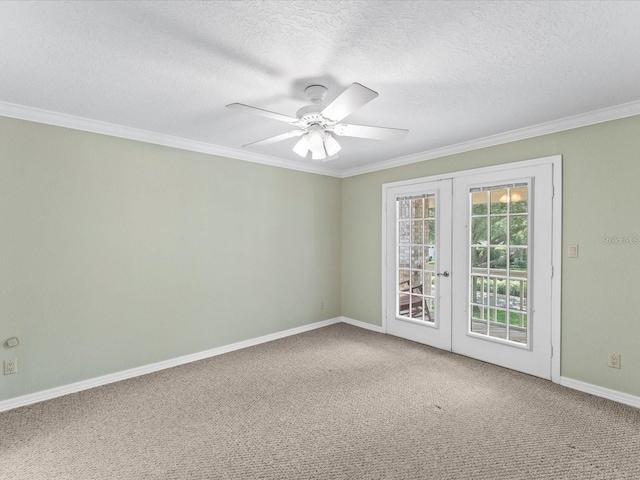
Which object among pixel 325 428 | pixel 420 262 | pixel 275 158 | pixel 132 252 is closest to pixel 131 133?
pixel 132 252

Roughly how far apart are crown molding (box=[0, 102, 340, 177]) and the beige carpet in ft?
7.56

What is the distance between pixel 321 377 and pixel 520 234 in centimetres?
239

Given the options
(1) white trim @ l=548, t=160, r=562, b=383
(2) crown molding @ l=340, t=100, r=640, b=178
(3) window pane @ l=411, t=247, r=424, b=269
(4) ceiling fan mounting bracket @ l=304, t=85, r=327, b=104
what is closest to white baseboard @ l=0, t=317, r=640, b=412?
(1) white trim @ l=548, t=160, r=562, b=383

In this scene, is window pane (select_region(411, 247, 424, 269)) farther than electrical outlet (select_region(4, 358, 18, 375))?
Yes

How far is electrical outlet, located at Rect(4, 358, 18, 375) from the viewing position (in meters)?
2.71

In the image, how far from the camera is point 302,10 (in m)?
1.57

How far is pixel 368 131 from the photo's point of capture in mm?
2475

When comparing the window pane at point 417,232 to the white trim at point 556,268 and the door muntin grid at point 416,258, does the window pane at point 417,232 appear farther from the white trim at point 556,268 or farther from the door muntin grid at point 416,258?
the white trim at point 556,268

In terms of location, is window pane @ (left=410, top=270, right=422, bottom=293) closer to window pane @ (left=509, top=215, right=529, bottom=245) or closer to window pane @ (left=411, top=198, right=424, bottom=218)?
window pane @ (left=411, top=198, right=424, bottom=218)

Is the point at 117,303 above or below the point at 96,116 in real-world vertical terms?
below

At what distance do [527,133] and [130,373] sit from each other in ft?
14.6

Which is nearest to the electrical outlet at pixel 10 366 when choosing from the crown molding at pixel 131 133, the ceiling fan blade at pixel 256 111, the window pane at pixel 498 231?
the crown molding at pixel 131 133

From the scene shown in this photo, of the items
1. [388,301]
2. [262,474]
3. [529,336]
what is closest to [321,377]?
[262,474]

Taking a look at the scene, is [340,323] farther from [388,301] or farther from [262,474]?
[262,474]
